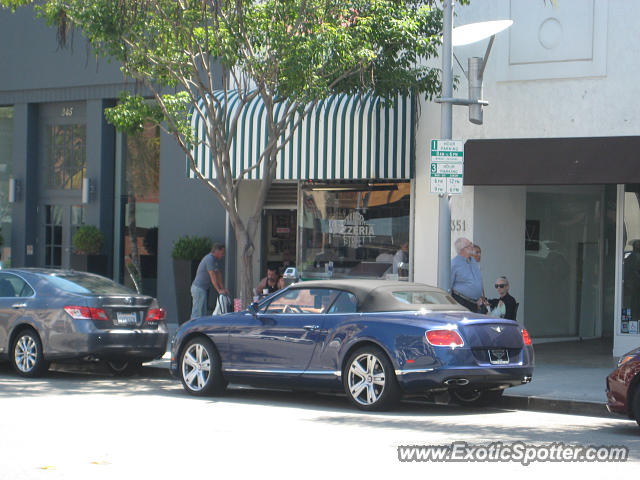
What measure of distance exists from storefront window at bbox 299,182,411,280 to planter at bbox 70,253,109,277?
523cm

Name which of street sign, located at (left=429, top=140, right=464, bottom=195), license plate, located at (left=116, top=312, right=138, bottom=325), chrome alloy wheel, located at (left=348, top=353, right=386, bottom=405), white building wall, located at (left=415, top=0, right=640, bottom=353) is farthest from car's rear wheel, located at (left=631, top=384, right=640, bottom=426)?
license plate, located at (left=116, top=312, right=138, bottom=325)

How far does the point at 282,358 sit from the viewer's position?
11.2 m

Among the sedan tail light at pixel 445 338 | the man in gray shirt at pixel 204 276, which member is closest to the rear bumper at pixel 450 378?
the sedan tail light at pixel 445 338

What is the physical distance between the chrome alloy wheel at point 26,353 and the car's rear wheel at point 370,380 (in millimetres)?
5226

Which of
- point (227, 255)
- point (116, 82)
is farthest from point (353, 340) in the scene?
point (116, 82)

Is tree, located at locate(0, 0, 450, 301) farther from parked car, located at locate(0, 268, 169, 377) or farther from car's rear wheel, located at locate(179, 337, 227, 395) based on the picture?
car's rear wheel, located at locate(179, 337, 227, 395)

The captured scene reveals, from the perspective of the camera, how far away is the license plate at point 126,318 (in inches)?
535

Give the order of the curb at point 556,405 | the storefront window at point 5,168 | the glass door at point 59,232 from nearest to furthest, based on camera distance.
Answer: the curb at point 556,405 < the glass door at point 59,232 < the storefront window at point 5,168

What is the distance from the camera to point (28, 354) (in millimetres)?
13695

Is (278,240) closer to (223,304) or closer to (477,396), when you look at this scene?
(223,304)

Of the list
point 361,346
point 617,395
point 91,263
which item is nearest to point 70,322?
point 361,346

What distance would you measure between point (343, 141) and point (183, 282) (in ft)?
16.2

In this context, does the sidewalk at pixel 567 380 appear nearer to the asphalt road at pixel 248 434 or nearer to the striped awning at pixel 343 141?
the asphalt road at pixel 248 434

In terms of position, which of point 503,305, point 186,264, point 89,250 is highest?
point 89,250
